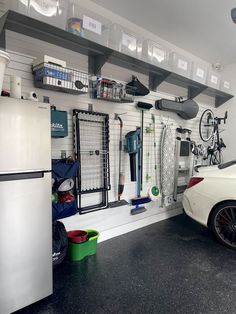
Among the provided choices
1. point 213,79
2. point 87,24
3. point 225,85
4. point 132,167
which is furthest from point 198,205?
point 225,85

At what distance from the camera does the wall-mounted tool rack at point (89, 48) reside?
1967mm

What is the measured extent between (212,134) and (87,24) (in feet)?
11.4

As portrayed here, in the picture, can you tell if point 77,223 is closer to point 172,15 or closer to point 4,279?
point 4,279

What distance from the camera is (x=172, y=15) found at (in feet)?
9.69

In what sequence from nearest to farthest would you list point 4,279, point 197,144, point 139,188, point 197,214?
point 4,279 → point 197,214 → point 139,188 → point 197,144

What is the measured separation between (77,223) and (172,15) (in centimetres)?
309

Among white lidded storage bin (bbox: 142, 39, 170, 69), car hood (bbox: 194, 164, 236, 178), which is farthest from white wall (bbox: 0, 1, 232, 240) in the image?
car hood (bbox: 194, 164, 236, 178)

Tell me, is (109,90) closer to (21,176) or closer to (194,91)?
(21,176)

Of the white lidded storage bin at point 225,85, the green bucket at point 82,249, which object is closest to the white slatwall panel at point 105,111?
the green bucket at point 82,249

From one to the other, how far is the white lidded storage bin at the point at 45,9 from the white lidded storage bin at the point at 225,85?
11.2ft

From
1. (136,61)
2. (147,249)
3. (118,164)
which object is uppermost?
(136,61)

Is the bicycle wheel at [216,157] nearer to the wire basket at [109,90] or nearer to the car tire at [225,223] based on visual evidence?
the car tire at [225,223]

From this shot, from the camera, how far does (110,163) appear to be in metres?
3.04

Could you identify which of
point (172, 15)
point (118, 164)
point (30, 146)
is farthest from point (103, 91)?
point (172, 15)
